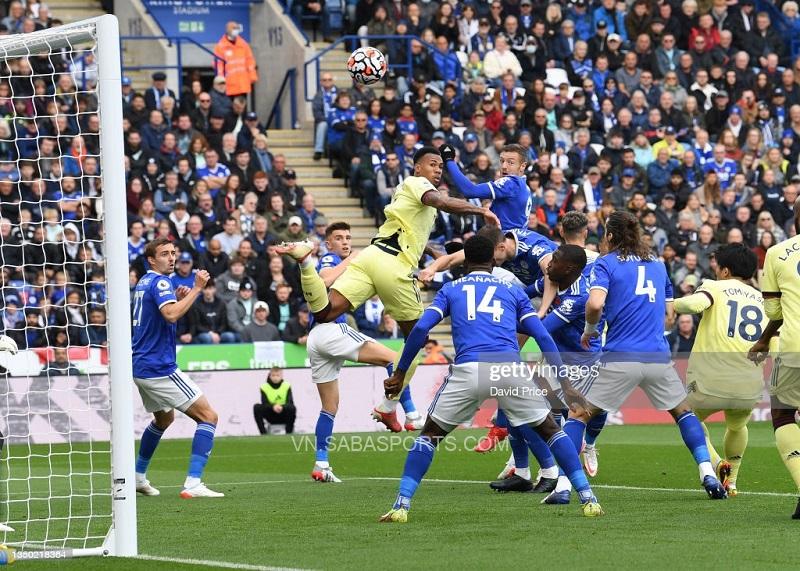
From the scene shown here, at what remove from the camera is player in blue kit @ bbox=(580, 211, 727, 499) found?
37.4 feet

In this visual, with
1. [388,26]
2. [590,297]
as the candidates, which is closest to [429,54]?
[388,26]

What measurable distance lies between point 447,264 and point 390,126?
42.5 feet

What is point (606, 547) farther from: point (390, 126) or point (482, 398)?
point (390, 126)

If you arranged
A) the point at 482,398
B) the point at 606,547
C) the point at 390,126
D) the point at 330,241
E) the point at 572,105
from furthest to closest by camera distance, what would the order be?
the point at 572,105, the point at 390,126, the point at 330,241, the point at 482,398, the point at 606,547

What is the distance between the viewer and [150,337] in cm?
1300

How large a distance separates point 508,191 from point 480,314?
148 inches

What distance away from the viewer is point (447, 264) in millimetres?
13750

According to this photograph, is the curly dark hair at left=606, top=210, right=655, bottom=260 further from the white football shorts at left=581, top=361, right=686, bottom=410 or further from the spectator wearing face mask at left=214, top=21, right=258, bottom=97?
the spectator wearing face mask at left=214, top=21, right=258, bottom=97

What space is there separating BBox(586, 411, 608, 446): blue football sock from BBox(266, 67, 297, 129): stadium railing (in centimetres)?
1723

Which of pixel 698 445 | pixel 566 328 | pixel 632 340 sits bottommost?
pixel 698 445

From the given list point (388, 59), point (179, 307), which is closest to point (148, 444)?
point (179, 307)

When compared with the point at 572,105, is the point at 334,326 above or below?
below

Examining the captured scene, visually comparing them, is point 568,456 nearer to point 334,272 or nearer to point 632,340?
point 632,340

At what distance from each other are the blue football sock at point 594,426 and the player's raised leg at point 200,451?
3.49 metres
